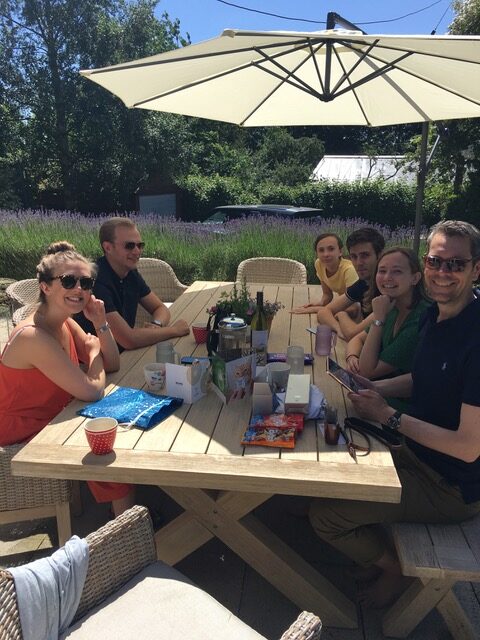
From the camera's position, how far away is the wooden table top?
1.56 metres

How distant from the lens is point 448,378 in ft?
6.00

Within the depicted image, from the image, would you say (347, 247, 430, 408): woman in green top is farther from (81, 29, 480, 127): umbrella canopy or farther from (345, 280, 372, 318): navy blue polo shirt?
(81, 29, 480, 127): umbrella canopy

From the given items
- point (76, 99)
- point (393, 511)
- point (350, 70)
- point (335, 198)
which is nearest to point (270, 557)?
point (393, 511)

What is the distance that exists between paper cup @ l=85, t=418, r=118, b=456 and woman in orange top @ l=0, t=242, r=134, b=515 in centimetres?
38

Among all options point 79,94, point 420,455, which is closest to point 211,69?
point 420,455

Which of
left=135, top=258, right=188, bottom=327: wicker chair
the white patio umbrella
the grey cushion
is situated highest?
the white patio umbrella

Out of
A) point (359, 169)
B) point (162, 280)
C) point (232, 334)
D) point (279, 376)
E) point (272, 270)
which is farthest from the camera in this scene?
point (359, 169)

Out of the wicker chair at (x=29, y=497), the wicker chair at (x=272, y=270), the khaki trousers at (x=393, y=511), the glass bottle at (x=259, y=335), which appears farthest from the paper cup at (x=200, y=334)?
the wicker chair at (x=272, y=270)

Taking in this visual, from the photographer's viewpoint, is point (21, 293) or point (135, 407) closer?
point (135, 407)

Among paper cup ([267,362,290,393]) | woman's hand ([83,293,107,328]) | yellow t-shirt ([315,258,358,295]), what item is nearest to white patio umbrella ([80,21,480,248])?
yellow t-shirt ([315,258,358,295])

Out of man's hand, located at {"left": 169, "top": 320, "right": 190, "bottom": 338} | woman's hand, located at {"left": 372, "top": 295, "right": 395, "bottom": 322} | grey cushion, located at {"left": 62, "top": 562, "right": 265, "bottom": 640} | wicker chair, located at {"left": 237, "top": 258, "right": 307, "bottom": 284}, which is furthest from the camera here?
wicker chair, located at {"left": 237, "top": 258, "right": 307, "bottom": 284}

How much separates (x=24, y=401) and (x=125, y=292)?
4.09ft

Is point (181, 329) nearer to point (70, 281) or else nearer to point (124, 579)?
point (70, 281)

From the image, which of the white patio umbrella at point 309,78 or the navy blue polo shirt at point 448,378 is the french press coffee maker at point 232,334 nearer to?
the navy blue polo shirt at point 448,378
